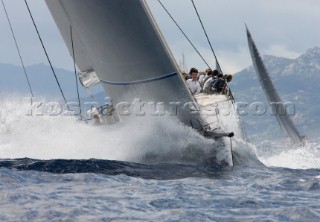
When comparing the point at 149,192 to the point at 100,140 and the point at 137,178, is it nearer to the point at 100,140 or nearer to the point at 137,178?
the point at 137,178

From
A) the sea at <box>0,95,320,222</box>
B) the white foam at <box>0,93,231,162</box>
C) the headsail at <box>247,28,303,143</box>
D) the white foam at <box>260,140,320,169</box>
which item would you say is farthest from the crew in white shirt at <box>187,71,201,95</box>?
the headsail at <box>247,28,303,143</box>

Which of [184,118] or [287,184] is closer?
[287,184]

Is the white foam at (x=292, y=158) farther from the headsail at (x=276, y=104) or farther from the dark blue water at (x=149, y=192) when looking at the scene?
the dark blue water at (x=149, y=192)

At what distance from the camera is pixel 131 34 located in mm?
16781

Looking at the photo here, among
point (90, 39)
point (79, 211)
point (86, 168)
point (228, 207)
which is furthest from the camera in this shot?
point (90, 39)

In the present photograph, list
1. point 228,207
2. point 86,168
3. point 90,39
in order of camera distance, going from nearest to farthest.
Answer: point 228,207 → point 86,168 → point 90,39

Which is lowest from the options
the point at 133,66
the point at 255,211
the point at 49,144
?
the point at 255,211

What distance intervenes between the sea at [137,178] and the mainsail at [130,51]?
754 mm

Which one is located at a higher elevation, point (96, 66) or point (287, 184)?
point (96, 66)

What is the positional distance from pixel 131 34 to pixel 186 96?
212cm

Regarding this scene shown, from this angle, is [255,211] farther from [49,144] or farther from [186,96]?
[49,144]

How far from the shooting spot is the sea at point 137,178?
11102 millimetres

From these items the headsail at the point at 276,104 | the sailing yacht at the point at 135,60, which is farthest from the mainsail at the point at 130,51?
the headsail at the point at 276,104

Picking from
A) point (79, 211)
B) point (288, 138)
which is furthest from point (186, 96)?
point (288, 138)
